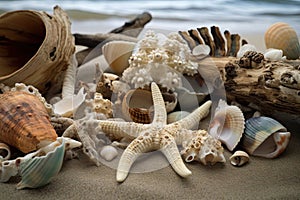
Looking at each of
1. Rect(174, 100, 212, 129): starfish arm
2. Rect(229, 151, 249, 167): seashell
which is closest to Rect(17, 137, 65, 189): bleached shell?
Rect(174, 100, 212, 129): starfish arm

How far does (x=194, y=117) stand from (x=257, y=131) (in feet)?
0.73

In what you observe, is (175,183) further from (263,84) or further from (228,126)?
(263,84)

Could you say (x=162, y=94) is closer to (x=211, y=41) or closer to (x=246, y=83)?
(x=246, y=83)

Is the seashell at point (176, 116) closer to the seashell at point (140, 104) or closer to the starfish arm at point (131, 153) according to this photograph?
the seashell at point (140, 104)

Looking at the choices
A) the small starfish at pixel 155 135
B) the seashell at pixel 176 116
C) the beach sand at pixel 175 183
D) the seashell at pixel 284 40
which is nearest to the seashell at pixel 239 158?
the beach sand at pixel 175 183

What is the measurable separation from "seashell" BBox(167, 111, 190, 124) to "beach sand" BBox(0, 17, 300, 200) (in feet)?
0.78

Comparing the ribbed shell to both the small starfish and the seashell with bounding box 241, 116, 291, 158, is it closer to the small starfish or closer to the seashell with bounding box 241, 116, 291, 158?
the seashell with bounding box 241, 116, 291, 158

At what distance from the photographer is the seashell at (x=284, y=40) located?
167 cm

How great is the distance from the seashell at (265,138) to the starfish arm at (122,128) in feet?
1.14

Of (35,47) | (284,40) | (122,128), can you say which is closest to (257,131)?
(122,128)

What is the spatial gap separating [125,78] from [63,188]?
1.88 ft

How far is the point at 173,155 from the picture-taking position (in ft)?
3.81

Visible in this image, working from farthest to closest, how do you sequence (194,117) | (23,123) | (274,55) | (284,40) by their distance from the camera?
1. (284,40)
2. (274,55)
3. (194,117)
4. (23,123)

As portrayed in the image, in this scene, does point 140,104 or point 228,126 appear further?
point 140,104
